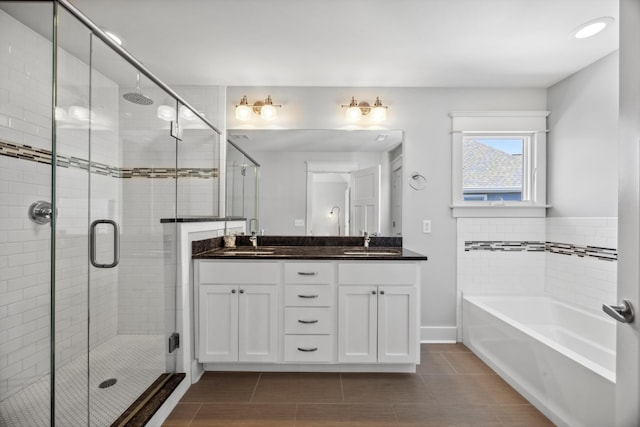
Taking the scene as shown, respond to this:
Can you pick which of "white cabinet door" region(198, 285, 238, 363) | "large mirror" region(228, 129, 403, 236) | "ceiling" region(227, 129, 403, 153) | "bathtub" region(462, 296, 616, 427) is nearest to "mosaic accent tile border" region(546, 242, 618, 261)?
"bathtub" region(462, 296, 616, 427)

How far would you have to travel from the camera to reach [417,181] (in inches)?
120

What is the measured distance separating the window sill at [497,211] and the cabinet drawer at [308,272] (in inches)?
56.0

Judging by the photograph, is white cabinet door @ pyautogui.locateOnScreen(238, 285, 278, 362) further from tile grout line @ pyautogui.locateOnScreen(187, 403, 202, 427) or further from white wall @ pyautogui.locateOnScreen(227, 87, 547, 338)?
white wall @ pyautogui.locateOnScreen(227, 87, 547, 338)

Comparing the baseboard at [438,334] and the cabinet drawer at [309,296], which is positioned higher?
the cabinet drawer at [309,296]

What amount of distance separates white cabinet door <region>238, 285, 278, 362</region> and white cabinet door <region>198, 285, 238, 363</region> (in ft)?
0.14

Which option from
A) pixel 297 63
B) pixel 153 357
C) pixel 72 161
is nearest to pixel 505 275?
pixel 297 63

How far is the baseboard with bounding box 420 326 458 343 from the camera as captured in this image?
303cm

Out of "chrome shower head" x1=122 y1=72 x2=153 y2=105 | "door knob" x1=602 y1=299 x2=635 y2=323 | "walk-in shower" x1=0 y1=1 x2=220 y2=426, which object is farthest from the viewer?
"chrome shower head" x1=122 y1=72 x2=153 y2=105

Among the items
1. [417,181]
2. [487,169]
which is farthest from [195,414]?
[487,169]

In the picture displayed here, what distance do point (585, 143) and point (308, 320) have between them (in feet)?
8.39

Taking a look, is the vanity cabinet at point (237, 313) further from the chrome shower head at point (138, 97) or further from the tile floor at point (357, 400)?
the chrome shower head at point (138, 97)

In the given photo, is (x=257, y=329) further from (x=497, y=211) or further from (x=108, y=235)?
(x=497, y=211)

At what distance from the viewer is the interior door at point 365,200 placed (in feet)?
9.61

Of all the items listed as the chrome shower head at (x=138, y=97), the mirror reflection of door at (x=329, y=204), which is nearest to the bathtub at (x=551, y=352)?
the mirror reflection of door at (x=329, y=204)
